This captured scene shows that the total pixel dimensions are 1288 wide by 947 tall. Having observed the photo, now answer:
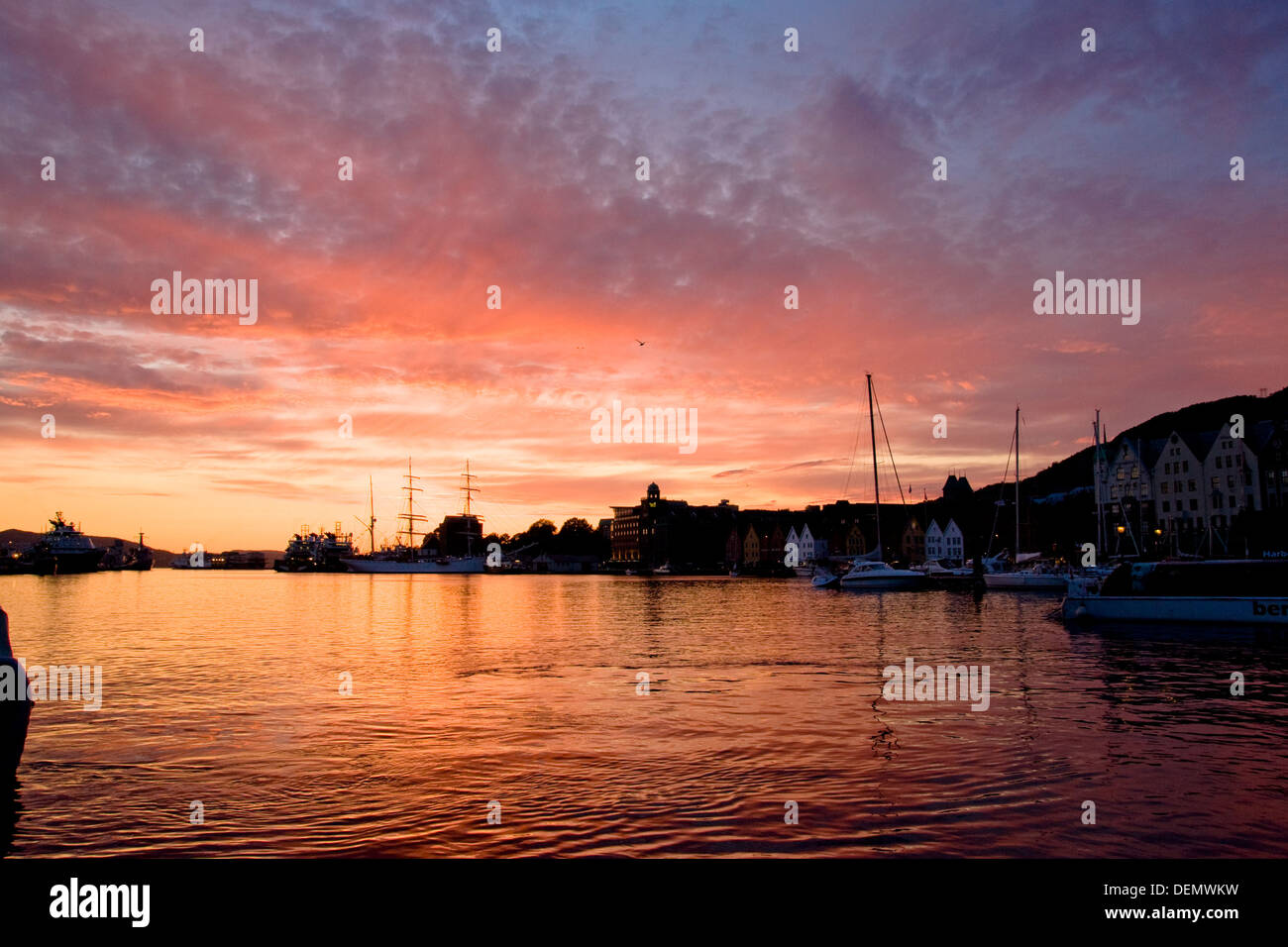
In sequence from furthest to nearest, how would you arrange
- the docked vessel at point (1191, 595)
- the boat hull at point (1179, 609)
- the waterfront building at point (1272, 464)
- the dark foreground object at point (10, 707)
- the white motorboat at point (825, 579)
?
the white motorboat at point (825, 579) < the waterfront building at point (1272, 464) < the docked vessel at point (1191, 595) < the boat hull at point (1179, 609) < the dark foreground object at point (10, 707)

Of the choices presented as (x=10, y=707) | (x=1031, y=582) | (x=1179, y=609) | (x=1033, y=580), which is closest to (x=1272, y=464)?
(x=1033, y=580)

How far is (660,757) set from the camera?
15289 millimetres

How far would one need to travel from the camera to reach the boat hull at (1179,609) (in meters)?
40.6

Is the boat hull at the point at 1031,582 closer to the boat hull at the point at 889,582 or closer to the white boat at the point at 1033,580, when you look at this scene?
the white boat at the point at 1033,580

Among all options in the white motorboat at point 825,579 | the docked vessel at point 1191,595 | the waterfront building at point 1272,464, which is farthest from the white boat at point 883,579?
the docked vessel at point 1191,595

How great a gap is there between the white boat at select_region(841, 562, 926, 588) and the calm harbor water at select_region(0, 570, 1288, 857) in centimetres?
6114

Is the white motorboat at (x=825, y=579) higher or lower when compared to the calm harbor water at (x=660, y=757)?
lower

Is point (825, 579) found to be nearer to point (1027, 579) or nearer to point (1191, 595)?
point (1027, 579)

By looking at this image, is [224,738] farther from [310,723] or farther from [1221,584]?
[1221,584]

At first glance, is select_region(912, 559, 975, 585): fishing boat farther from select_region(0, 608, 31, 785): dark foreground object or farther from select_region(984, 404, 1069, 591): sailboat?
select_region(0, 608, 31, 785): dark foreground object
